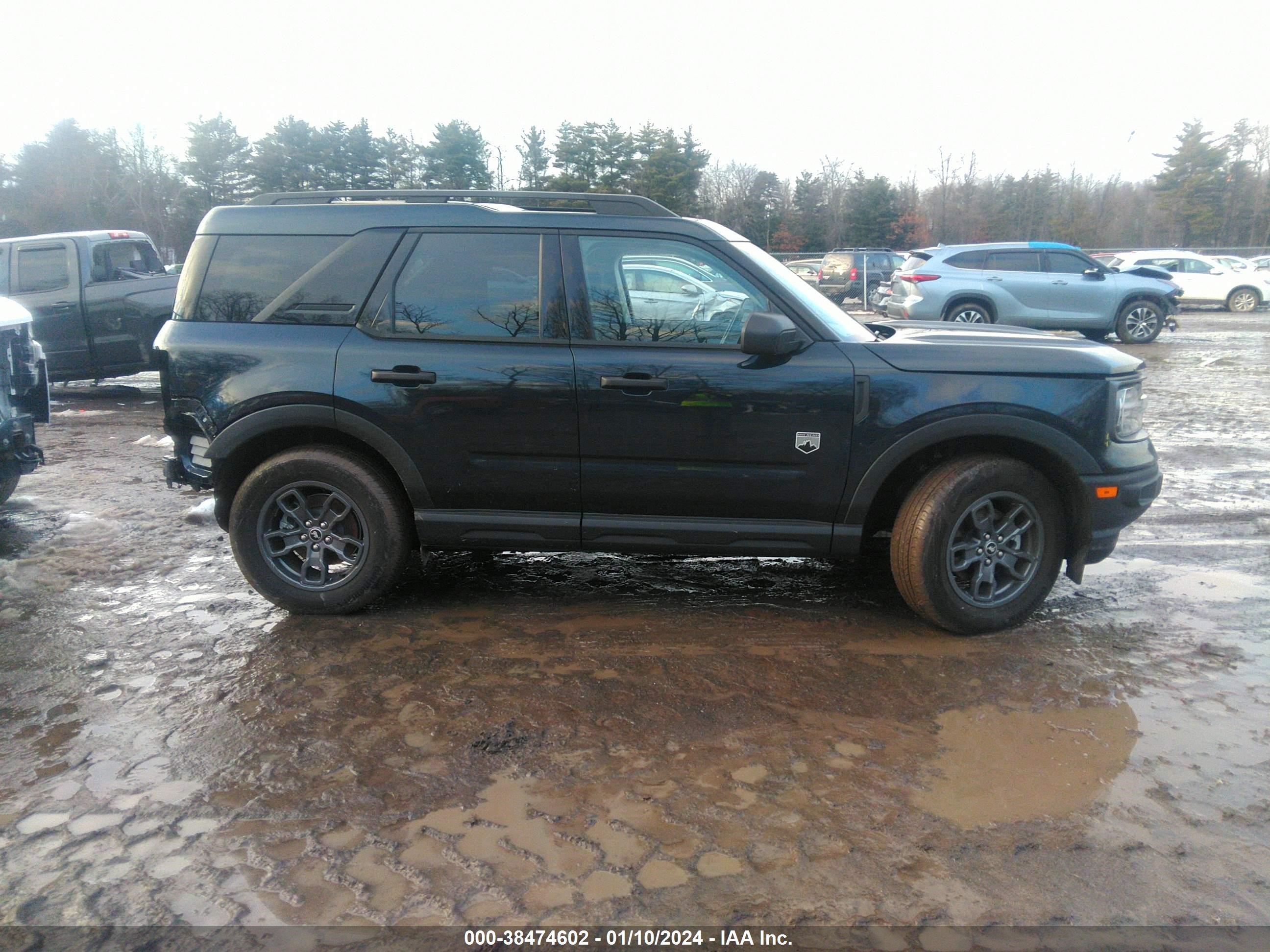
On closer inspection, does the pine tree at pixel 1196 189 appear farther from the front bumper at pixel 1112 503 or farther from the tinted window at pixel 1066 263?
the front bumper at pixel 1112 503

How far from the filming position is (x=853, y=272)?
22547 millimetres

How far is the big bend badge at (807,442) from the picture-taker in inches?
161

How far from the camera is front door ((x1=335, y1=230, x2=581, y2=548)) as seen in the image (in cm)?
419

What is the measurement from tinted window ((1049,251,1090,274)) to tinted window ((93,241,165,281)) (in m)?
14.0

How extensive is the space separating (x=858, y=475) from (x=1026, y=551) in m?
0.90

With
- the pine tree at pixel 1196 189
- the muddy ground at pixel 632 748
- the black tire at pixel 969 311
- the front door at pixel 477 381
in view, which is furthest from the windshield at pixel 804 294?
the pine tree at pixel 1196 189

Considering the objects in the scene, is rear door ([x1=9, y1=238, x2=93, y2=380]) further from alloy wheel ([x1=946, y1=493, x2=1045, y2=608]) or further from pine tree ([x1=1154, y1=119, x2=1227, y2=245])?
pine tree ([x1=1154, y1=119, x2=1227, y2=245])

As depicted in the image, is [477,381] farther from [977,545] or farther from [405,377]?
[977,545]

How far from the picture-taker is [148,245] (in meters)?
12.4

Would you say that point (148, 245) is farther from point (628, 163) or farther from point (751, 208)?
point (751, 208)

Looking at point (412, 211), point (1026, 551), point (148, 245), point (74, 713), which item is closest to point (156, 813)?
point (74, 713)

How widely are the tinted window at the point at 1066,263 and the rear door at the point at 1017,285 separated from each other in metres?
0.24

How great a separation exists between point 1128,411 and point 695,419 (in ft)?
6.66

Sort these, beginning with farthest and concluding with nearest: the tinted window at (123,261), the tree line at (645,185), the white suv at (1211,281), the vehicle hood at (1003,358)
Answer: the tree line at (645,185), the white suv at (1211,281), the tinted window at (123,261), the vehicle hood at (1003,358)
